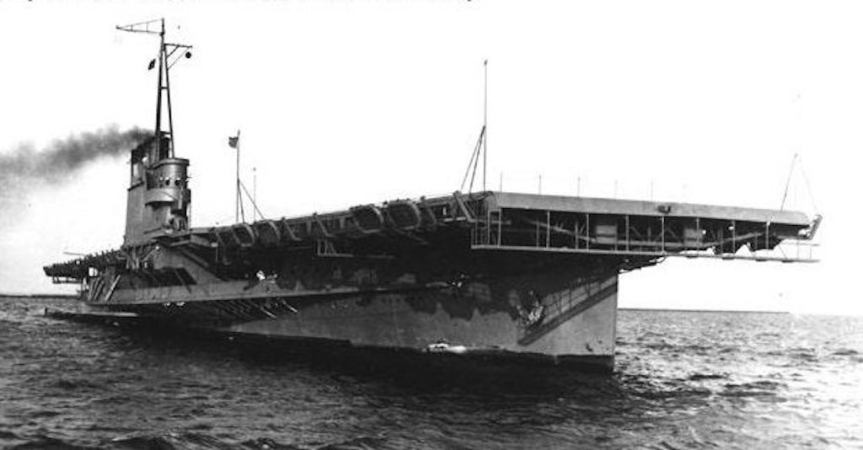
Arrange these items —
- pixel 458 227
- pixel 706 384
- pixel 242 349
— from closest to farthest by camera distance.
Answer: pixel 458 227
pixel 706 384
pixel 242 349

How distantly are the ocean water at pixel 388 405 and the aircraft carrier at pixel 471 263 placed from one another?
149 cm

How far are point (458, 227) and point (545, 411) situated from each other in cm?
530

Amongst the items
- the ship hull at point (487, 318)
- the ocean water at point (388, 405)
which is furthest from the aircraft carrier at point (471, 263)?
the ocean water at point (388, 405)

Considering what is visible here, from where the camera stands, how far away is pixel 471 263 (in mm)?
20297

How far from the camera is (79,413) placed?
13.4 meters

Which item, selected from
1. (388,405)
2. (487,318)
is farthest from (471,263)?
(388,405)

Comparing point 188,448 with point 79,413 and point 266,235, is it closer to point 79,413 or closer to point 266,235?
point 79,413

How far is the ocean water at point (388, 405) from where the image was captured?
1187 cm

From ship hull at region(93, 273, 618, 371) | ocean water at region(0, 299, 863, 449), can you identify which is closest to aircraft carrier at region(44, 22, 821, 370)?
ship hull at region(93, 273, 618, 371)

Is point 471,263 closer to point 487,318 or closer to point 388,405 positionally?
point 487,318

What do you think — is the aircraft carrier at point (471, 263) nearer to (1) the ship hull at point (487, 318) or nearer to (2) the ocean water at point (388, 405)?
(1) the ship hull at point (487, 318)

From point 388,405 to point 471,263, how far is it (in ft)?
20.8

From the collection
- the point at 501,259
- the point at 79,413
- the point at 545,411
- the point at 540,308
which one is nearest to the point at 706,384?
the point at 540,308

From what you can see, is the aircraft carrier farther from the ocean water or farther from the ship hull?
the ocean water
